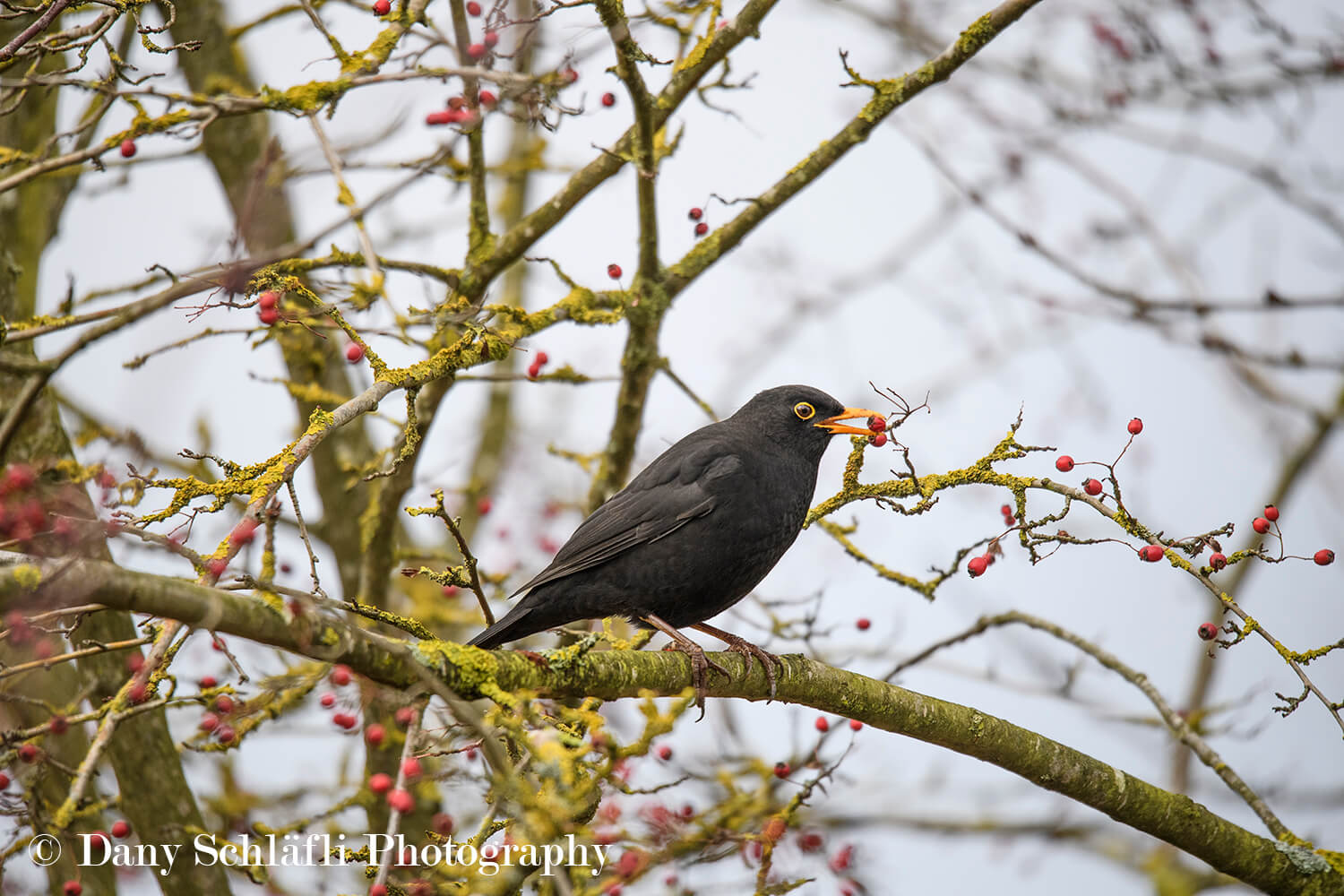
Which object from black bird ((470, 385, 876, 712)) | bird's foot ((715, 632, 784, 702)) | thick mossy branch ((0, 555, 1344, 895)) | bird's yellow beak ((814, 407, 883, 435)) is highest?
bird's yellow beak ((814, 407, 883, 435))

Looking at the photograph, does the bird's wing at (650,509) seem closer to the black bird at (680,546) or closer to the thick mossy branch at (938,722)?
the black bird at (680,546)

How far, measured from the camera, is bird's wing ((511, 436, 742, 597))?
14.9 feet

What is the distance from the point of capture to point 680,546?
14.9ft

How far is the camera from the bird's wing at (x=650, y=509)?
4.55 metres

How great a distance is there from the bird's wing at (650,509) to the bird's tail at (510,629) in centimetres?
10

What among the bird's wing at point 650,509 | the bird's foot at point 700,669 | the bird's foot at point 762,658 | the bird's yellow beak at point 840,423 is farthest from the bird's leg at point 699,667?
the bird's yellow beak at point 840,423

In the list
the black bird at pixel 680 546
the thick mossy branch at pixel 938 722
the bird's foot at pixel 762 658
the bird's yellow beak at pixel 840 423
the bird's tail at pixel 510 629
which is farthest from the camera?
the bird's yellow beak at pixel 840 423

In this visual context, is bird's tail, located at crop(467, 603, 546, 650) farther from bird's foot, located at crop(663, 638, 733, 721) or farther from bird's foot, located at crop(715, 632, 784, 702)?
bird's foot, located at crop(715, 632, 784, 702)

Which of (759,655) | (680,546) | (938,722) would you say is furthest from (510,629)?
(938,722)

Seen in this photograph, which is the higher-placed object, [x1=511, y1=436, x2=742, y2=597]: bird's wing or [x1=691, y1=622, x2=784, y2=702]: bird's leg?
[x1=511, y1=436, x2=742, y2=597]: bird's wing

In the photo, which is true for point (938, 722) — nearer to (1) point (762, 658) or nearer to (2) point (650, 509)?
(1) point (762, 658)

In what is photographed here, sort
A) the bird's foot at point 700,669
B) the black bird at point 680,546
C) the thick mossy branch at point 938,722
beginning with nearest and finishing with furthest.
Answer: the thick mossy branch at point 938,722 → the bird's foot at point 700,669 → the black bird at point 680,546

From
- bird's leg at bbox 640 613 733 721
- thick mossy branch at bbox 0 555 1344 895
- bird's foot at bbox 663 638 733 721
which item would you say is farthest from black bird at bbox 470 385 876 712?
thick mossy branch at bbox 0 555 1344 895

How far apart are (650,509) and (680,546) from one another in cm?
21
